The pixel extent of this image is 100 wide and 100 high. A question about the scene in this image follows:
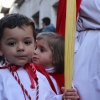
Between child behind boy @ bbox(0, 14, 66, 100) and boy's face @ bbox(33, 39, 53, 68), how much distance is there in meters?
0.33

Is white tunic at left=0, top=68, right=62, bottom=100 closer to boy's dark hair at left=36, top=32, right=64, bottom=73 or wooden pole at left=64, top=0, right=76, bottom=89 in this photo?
wooden pole at left=64, top=0, right=76, bottom=89

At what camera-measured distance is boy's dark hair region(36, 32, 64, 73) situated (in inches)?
96.2

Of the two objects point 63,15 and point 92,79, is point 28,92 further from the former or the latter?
point 63,15

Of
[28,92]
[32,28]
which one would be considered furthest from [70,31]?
[28,92]

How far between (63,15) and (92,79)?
516 mm

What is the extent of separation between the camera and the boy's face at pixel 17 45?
2.04m

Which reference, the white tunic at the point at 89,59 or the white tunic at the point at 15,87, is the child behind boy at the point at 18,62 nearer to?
the white tunic at the point at 15,87

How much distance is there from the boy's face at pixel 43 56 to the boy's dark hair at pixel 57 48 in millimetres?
27

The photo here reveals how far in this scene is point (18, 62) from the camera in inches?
81.1

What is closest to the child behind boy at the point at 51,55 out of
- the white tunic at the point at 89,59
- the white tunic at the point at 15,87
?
the white tunic at the point at 89,59

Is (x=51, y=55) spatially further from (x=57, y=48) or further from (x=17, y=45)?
(x=17, y=45)

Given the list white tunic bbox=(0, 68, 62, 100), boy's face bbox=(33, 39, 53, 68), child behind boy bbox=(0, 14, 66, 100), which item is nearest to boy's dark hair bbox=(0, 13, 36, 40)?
child behind boy bbox=(0, 14, 66, 100)

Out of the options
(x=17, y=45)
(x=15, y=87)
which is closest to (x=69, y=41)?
Answer: (x=17, y=45)

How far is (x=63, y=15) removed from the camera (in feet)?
8.39
